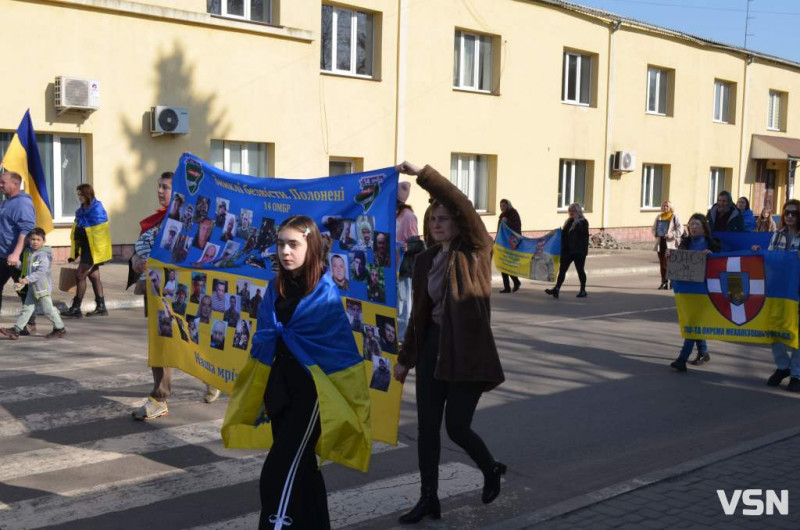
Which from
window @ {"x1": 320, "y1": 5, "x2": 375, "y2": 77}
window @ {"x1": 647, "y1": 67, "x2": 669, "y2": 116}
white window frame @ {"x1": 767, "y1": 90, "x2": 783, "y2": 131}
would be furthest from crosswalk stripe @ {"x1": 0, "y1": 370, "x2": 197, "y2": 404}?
white window frame @ {"x1": 767, "y1": 90, "x2": 783, "y2": 131}

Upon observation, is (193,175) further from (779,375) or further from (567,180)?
(567,180)

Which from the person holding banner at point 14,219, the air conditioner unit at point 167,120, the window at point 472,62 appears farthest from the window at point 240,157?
the person holding banner at point 14,219

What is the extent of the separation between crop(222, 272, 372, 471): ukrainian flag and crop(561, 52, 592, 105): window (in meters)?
23.7

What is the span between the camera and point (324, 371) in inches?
170

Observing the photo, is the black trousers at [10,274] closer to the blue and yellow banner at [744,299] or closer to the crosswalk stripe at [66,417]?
the crosswalk stripe at [66,417]

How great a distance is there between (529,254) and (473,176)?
852 centimetres

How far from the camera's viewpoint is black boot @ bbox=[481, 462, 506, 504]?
5.29m

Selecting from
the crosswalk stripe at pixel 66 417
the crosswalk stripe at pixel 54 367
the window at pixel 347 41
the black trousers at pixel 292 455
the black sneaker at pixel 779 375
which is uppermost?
the window at pixel 347 41

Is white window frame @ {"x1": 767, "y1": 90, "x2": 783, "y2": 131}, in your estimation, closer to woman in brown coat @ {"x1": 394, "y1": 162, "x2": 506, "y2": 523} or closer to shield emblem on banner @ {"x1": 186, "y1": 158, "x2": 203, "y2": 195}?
shield emblem on banner @ {"x1": 186, "y1": 158, "x2": 203, "y2": 195}

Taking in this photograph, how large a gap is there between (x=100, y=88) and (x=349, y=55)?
6490 mm

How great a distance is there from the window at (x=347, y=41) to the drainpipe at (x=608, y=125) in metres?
9.48

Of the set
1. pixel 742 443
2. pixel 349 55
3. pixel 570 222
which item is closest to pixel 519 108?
pixel 349 55

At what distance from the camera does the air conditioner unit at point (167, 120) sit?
17.7 metres

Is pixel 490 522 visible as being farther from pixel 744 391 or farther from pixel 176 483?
pixel 744 391
